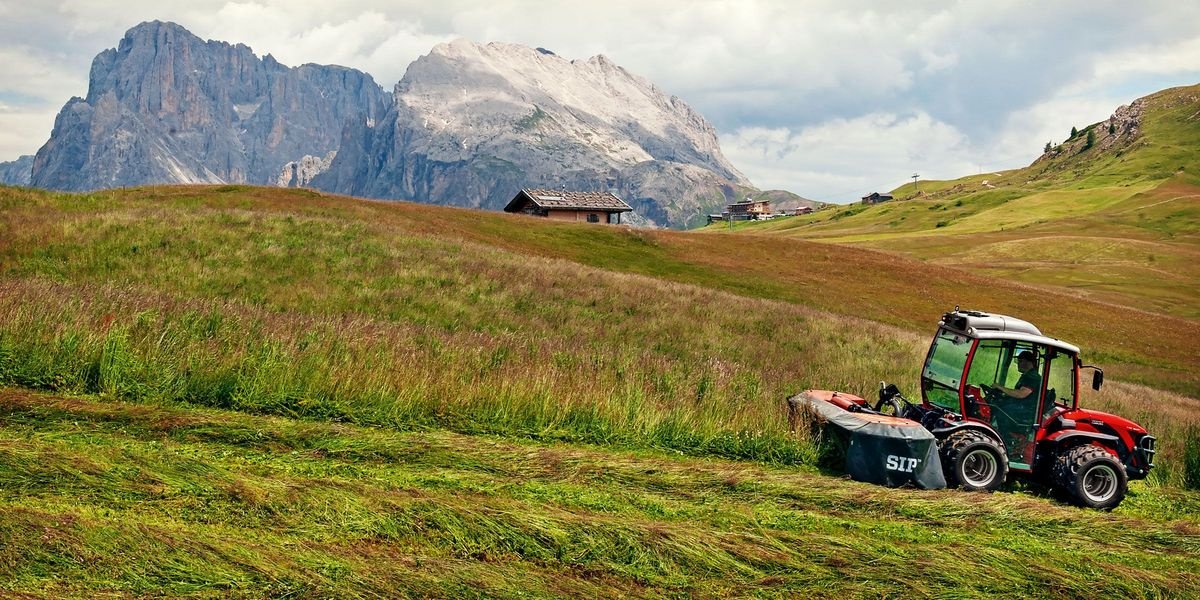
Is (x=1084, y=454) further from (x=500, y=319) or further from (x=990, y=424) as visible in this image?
(x=500, y=319)

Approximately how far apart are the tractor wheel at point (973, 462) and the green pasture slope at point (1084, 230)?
66.3 m

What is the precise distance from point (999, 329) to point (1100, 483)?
254 centimetres

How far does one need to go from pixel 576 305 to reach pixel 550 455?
58.8ft

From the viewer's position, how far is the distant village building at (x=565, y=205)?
291 ft

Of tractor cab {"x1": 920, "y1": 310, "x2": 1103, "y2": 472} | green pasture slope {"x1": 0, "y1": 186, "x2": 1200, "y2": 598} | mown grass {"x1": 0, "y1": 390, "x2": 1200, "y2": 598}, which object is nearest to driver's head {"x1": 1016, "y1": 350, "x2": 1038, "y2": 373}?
tractor cab {"x1": 920, "y1": 310, "x2": 1103, "y2": 472}

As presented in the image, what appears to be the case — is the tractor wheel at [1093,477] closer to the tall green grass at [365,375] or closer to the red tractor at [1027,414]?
the red tractor at [1027,414]

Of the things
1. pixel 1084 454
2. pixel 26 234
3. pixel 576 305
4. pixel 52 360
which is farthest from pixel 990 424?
pixel 26 234

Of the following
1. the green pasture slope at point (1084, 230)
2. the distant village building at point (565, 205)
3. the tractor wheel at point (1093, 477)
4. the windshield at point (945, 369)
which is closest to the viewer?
the tractor wheel at point (1093, 477)

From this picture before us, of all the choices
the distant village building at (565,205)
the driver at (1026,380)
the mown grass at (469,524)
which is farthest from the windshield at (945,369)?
the distant village building at (565,205)

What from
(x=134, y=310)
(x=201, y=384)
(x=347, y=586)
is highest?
(x=134, y=310)

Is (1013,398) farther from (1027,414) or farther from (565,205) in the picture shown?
(565,205)

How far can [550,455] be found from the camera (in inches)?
352

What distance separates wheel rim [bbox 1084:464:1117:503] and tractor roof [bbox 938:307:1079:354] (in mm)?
1722

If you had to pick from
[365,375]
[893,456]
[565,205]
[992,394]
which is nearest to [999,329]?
[992,394]
